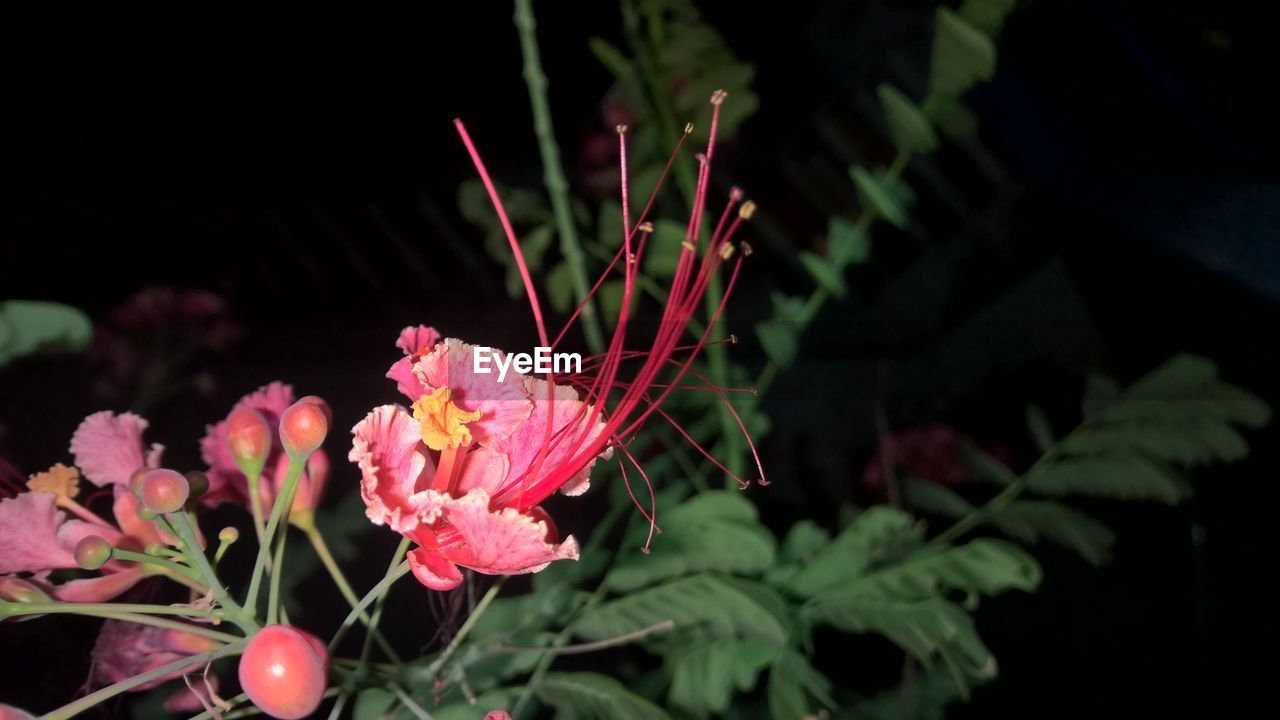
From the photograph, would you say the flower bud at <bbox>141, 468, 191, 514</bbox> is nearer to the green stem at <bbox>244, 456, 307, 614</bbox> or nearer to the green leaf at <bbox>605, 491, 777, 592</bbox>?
the green stem at <bbox>244, 456, 307, 614</bbox>

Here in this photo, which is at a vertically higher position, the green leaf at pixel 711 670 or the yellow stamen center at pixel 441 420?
the yellow stamen center at pixel 441 420

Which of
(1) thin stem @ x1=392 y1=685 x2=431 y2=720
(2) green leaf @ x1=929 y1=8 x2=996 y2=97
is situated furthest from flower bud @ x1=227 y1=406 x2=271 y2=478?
(2) green leaf @ x1=929 y1=8 x2=996 y2=97

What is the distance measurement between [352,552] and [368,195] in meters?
0.28

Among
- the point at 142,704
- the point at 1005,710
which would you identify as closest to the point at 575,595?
the point at 142,704

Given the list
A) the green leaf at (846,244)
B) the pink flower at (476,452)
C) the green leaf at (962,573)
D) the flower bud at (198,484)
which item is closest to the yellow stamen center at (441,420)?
the pink flower at (476,452)

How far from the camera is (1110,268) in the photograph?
87 centimetres

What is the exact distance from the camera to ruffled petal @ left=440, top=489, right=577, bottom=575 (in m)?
0.29

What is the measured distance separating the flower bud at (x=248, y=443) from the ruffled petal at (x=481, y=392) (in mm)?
93

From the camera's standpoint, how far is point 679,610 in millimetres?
489

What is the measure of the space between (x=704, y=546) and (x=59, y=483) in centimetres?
36

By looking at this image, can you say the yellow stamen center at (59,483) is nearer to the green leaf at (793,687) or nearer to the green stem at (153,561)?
the green stem at (153,561)

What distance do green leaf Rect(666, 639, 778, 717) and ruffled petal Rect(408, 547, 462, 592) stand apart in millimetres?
248

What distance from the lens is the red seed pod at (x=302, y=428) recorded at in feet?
1.01

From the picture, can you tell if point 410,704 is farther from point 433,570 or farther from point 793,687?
point 793,687
